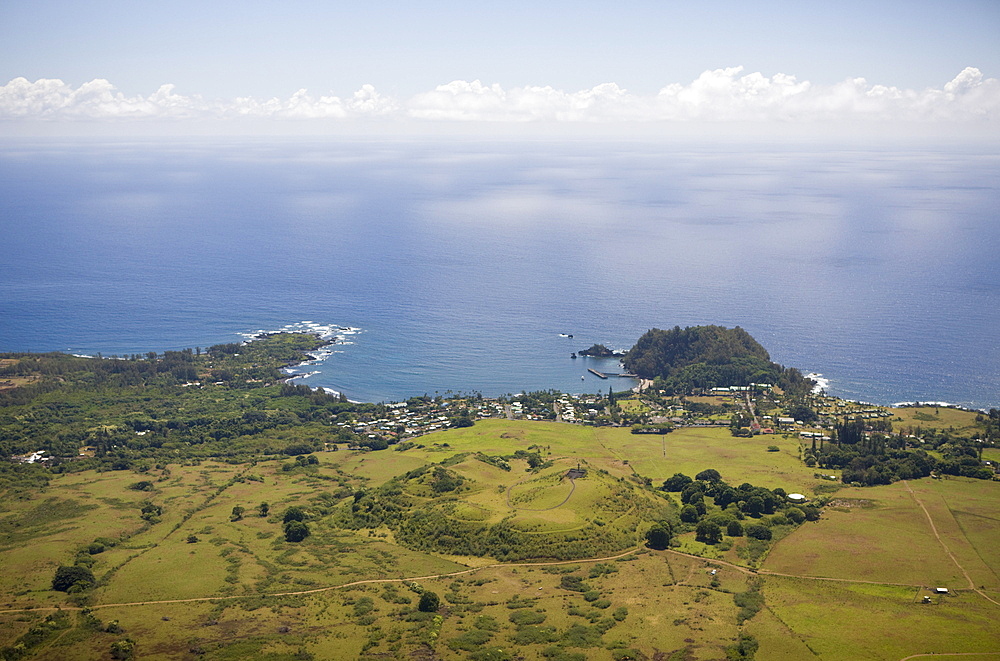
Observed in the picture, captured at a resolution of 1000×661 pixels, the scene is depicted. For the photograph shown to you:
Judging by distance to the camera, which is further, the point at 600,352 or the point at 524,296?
the point at 524,296

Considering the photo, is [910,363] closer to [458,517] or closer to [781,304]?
[781,304]

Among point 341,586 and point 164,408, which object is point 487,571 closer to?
point 341,586

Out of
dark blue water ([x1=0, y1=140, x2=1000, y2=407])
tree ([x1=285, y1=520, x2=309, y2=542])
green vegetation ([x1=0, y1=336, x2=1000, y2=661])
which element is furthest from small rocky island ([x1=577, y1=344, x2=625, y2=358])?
tree ([x1=285, y1=520, x2=309, y2=542])

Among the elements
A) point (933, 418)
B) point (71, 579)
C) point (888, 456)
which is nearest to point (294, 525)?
point (71, 579)

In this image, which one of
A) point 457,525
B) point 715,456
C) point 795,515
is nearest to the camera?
point 457,525

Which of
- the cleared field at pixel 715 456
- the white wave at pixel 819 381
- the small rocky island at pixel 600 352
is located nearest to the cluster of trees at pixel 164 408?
the cleared field at pixel 715 456

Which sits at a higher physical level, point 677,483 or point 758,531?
point 758,531

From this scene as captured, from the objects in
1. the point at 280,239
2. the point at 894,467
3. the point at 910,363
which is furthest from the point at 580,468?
the point at 280,239

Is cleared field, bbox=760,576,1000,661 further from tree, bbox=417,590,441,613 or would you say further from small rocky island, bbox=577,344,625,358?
small rocky island, bbox=577,344,625,358
